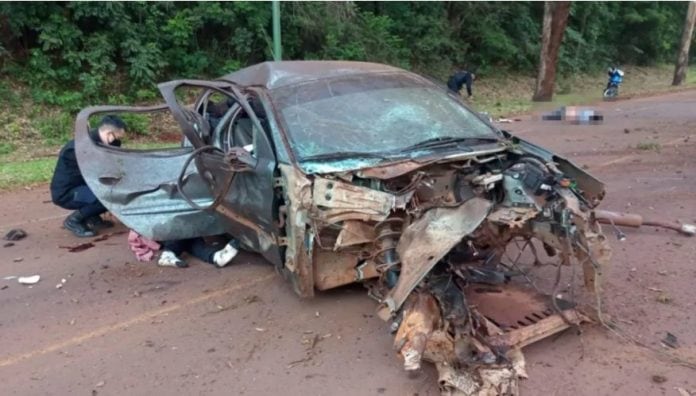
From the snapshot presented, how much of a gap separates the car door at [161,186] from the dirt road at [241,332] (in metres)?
0.42

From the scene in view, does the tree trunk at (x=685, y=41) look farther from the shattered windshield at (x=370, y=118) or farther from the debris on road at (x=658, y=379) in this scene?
the debris on road at (x=658, y=379)

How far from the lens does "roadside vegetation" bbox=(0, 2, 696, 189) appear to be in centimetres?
1313

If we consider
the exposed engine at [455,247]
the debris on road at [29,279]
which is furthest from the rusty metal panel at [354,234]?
the debris on road at [29,279]

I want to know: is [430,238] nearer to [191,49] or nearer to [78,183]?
[78,183]

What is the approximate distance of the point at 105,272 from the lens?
5.30 meters

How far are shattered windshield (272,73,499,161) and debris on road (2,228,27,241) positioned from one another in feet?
11.2

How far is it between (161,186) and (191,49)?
473 inches

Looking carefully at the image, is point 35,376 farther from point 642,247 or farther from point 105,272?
point 642,247

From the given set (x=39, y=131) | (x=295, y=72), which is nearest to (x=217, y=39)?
(x=39, y=131)

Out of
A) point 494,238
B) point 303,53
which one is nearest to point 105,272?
point 494,238

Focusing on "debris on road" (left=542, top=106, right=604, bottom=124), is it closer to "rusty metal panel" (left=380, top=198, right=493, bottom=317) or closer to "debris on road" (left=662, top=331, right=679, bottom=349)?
"debris on road" (left=662, top=331, right=679, bottom=349)

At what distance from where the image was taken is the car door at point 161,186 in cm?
506

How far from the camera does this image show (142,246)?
564cm

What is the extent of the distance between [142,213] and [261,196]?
1484mm
